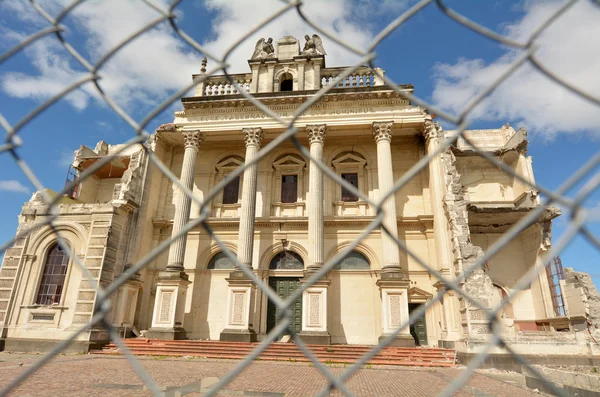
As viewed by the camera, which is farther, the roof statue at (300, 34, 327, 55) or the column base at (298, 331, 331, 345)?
the roof statue at (300, 34, 327, 55)

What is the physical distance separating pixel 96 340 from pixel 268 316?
710 centimetres

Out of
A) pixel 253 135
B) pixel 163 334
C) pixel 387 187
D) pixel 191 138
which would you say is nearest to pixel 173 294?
pixel 163 334

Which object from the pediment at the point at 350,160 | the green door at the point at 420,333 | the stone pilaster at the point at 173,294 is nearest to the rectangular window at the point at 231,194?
the stone pilaster at the point at 173,294

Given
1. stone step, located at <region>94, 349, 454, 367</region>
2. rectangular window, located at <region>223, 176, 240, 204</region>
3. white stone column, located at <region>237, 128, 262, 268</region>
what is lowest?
stone step, located at <region>94, 349, 454, 367</region>

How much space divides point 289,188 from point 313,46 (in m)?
8.31

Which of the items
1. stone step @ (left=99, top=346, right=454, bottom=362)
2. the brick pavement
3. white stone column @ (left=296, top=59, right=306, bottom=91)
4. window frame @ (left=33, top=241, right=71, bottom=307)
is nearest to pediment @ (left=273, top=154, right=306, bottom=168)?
white stone column @ (left=296, top=59, right=306, bottom=91)

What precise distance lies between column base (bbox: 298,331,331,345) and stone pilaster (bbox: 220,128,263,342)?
7.53 feet

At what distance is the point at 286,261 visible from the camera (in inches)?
740

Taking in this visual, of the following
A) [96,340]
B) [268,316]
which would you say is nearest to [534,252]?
[268,316]

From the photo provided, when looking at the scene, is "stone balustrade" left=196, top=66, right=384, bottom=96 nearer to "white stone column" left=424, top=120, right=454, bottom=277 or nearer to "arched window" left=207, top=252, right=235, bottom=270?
"white stone column" left=424, top=120, right=454, bottom=277

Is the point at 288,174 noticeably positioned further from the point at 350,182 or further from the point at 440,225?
the point at 440,225

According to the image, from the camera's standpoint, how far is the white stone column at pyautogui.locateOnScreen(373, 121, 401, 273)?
52.7ft

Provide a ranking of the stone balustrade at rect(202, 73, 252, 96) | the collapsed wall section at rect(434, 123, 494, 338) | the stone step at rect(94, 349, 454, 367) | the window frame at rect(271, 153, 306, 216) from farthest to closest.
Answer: the stone balustrade at rect(202, 73, 252, 96) → the window frame at rect(271, 153, 306, 216) → the collapsed wall section at rect(434, 123, 494, 338) → the stone step at rect(94, 349, 454, 367)

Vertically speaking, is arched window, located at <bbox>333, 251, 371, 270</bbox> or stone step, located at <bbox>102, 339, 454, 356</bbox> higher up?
arched window, located at <bbox>333, 251, 371, 270</bbox>
